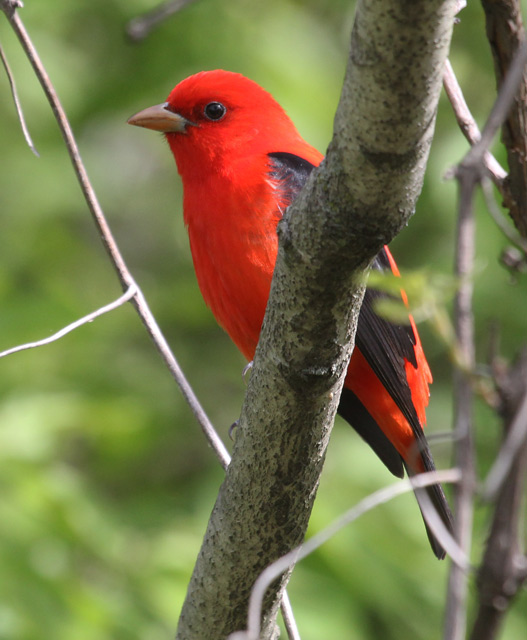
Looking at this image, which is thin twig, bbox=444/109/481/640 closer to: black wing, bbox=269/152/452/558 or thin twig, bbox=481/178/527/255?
thin twig, bbox=481/178/527/255

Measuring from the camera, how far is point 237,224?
3701mm

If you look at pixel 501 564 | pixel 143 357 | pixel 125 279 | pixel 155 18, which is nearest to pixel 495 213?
pixel 501 564

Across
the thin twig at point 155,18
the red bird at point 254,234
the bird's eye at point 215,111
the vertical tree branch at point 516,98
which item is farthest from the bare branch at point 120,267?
the bird's eye at point 215,111

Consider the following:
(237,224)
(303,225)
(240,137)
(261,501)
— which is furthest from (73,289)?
(303,225)

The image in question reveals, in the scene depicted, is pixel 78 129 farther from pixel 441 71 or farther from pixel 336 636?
pixel 441 71

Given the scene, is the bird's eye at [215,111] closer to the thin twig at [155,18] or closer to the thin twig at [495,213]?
the thin twig at [155,18]

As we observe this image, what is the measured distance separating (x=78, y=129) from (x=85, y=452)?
2.38 metres

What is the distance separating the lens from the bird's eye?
454 centimetres

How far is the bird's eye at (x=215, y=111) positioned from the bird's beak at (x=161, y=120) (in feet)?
0.37

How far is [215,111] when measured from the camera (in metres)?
4.54

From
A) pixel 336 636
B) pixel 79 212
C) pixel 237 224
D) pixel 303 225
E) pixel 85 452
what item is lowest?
pixel 85 452

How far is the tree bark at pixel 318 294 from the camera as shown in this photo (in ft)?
5.61

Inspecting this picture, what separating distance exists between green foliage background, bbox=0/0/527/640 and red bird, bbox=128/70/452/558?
66 cm

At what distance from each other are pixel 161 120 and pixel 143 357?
103 inches
